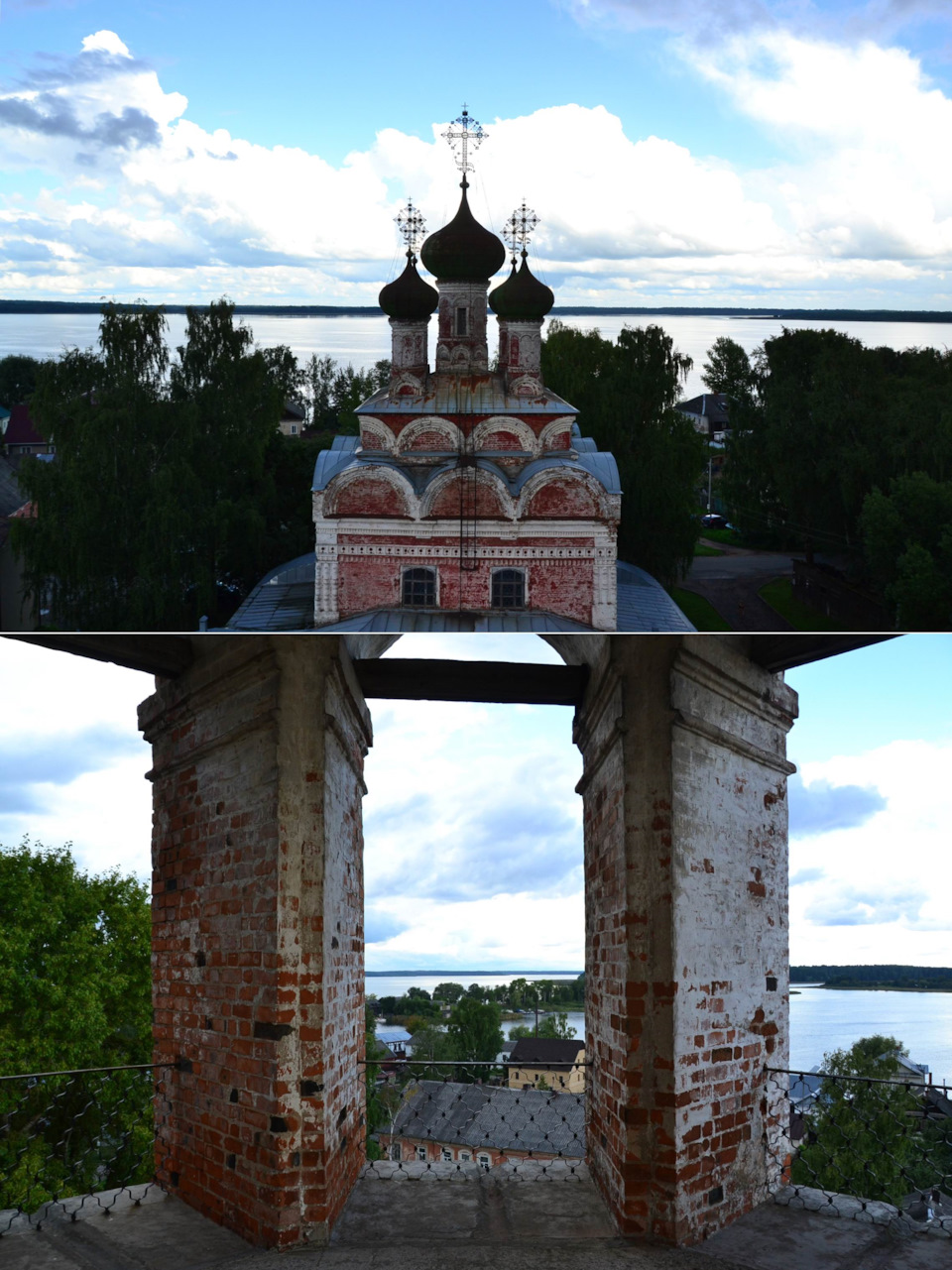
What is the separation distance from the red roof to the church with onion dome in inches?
34.2

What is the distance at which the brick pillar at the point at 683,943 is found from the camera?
370 cm

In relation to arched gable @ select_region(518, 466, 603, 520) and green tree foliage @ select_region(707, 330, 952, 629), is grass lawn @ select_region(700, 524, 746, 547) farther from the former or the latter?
arched gable @ select_region(518, 466, 603, 520)

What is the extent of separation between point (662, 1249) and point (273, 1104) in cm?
135

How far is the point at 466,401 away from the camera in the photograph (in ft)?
12.0

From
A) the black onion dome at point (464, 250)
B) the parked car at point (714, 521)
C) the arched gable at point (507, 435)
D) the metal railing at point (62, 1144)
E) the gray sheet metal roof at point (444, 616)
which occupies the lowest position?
the metal railing at point (62, 1144)

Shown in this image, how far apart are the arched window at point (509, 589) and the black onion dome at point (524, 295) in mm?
820

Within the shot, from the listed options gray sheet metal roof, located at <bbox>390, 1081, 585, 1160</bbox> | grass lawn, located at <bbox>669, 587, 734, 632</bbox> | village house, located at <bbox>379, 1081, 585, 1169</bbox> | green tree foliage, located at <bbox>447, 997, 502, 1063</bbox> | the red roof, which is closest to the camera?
the red roof

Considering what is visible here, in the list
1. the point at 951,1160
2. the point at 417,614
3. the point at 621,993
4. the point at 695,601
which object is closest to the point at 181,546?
the point at 417,614

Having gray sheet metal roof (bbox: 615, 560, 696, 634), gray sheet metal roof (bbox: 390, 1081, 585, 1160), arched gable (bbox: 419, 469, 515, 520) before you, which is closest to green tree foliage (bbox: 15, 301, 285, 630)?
arched gable (bbox: 419, 469, 515, 520)

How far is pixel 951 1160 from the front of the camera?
15.6 ft

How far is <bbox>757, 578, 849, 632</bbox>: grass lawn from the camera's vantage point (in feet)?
11.3

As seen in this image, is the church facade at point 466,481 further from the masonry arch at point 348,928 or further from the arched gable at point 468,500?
the masonry arch at point 348,928

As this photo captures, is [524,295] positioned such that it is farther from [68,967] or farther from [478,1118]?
[68,967]

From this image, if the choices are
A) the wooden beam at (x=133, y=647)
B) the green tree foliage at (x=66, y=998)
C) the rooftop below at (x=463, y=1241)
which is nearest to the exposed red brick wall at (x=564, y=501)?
the wooden beam at (x=133, y=647)
